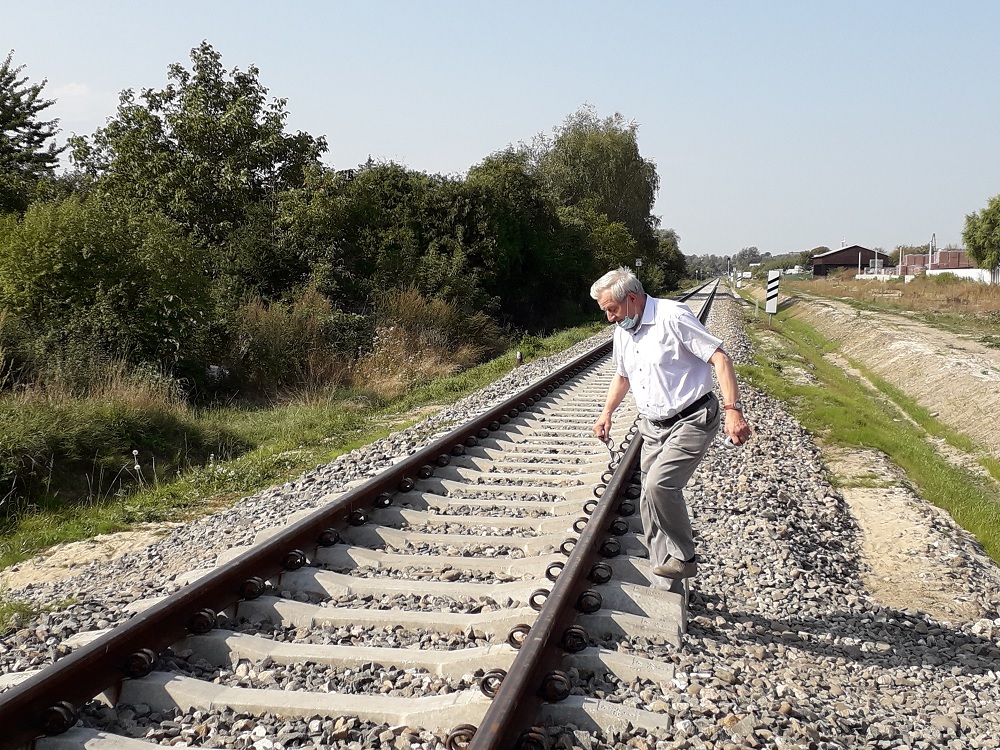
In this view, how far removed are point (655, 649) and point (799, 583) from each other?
5.28ft

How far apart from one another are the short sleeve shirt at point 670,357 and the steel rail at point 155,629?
7.02ft

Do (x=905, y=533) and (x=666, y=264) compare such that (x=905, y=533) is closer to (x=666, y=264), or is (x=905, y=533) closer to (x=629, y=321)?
(x=629, y=321)

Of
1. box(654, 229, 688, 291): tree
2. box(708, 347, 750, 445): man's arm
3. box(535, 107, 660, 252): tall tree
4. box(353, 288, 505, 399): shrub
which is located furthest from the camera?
box(654, 229, 688, 291): tree

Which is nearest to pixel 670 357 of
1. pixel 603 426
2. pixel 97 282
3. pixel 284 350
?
pixel 603 426

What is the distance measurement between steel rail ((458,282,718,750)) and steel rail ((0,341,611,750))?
148 cm

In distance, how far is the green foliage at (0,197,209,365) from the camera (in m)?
11.6

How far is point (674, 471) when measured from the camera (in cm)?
404

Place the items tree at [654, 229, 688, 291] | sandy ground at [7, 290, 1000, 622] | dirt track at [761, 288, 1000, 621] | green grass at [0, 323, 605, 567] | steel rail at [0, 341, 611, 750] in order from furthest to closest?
1. tree at [654, 229, 688, 291]
2. green grass at [0, 323, 605, 567]
3. dirt track at [761, 288, 1000, 621]
4. sandy ground at [7, 290, 1000, 622]
5. steel rail at [0, 341, 611, 750]

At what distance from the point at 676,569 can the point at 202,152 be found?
19.6m

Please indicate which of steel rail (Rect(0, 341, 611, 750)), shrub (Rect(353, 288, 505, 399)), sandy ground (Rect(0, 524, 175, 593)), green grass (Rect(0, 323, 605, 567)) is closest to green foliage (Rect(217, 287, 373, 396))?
shrub (Rect(353, 288, 505, 399))

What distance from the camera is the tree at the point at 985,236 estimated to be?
192 feet

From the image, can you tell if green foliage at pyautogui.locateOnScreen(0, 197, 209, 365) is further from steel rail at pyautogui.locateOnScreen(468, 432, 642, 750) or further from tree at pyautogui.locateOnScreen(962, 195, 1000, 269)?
tree at pyautogui.locateOnScreen(962, 195, 1000, 269)

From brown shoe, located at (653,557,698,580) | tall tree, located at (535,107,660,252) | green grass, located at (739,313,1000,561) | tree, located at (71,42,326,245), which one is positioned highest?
tall tree, located at (535,107,660,252)

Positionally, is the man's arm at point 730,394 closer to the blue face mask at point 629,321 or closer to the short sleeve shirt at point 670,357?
the short sleeve shirt at point 670,357
